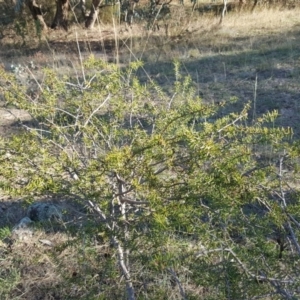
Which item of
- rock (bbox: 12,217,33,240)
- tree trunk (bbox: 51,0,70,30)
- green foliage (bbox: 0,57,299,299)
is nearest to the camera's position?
green foliage (bbox: 0,57,299,299)

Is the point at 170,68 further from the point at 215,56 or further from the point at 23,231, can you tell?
the point at 23,231

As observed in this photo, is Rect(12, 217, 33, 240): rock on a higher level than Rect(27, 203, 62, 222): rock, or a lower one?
lower

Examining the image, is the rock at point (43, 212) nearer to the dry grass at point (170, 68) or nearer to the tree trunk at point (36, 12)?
the dry grass at point (170, 68)

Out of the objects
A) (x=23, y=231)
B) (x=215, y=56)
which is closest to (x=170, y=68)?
(x=215, y=56)

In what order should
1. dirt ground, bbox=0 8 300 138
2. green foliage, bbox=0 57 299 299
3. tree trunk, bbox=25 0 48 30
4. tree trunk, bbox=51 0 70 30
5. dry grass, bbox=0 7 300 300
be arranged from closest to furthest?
1. green foliage, bbox=0 57 299 299
2. dry grass, bbox=0 7 300 300
3. dirt ground, bbox=0 8 300 138
4. tree trunk, bbox=25 0 48 30
5. tree trunk, bbox=51 0 70 30

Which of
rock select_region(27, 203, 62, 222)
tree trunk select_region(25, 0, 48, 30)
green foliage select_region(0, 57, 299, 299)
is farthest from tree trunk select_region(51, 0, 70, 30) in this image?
green foliage select_region(0, 57, 299, 299)

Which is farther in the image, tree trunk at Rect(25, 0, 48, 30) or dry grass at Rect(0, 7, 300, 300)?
tree trunk at Rect(25, 0, 48, 30)

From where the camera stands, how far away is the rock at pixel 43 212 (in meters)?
3.37

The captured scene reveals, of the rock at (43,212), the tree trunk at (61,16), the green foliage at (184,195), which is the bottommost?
the tree trunk at (61,16)

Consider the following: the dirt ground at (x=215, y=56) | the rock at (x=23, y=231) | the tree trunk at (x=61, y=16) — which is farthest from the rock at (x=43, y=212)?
the tree trunk at (x=61, y=16)

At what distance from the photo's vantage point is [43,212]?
136 inches

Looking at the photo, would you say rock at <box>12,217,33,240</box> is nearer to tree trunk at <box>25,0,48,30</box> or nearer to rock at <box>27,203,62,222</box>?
rock at <box>27,203,62,222</box>

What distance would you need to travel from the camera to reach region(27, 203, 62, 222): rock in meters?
3.37

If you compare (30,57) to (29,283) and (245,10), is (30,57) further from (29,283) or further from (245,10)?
(29,283)
